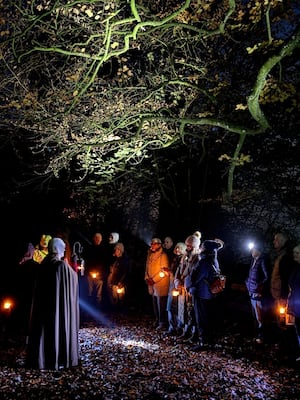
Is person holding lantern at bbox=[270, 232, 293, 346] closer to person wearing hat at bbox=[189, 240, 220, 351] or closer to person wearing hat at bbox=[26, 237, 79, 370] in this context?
person wearing hat at bbox=[189, 240, 220, 351]

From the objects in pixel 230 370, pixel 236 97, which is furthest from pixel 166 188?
pixel 230 370

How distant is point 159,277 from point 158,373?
330 cm

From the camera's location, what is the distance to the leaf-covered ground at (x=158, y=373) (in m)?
4.98

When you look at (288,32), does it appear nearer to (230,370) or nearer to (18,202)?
(230,370)

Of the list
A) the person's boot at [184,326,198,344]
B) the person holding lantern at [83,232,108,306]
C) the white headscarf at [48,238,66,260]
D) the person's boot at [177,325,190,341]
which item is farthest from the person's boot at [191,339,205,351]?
the person holding lantern at [83,232,108,306]

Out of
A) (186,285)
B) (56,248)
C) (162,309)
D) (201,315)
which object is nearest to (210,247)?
(186,285)

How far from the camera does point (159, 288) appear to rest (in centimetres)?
892

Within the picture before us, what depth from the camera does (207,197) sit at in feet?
41.7

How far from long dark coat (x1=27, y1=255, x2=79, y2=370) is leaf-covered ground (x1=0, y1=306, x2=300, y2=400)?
0.21 meters

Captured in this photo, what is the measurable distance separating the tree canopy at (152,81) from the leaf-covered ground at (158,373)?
3703 mm

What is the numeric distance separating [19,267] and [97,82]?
4.75 meters

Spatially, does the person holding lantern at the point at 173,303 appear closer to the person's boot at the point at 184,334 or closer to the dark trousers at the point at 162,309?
the person's boot at the point at 184,334

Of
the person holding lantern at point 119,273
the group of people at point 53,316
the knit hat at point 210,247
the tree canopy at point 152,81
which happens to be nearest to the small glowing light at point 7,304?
the group of people at point 53,316

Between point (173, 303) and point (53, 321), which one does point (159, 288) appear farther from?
point (53, 321)
